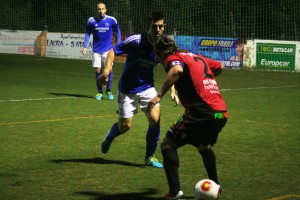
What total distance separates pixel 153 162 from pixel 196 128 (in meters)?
2.05

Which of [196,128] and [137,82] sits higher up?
[137,82]

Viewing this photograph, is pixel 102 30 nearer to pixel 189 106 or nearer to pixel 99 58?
pixel 99 58

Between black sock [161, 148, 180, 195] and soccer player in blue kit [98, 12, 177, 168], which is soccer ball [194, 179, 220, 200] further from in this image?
soccer player in blue kit [98, 12, 177, 168]

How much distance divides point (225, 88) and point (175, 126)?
14304 mm

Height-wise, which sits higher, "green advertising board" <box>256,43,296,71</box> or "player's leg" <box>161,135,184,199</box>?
"player's leg" <box>161,135,184,199</box>

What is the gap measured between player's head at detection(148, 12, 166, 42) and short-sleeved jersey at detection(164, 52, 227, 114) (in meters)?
1.44

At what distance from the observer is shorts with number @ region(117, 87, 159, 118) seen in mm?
7758

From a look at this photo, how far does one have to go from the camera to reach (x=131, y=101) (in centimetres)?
778

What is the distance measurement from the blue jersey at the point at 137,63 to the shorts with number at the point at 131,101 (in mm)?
58

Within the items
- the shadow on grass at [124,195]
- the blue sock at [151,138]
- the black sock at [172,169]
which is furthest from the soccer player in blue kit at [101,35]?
the black sock at [172,169]

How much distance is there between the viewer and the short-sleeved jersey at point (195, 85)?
575cm

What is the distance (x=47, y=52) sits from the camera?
39.5 meters

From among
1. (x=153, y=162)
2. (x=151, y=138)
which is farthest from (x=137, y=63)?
(x=153, y=162)

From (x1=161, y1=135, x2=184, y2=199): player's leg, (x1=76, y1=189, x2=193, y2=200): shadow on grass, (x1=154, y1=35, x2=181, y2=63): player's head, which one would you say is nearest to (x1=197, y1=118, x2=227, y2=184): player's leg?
(x1=161, y1=135, x2=184, y2=199): player's leg
